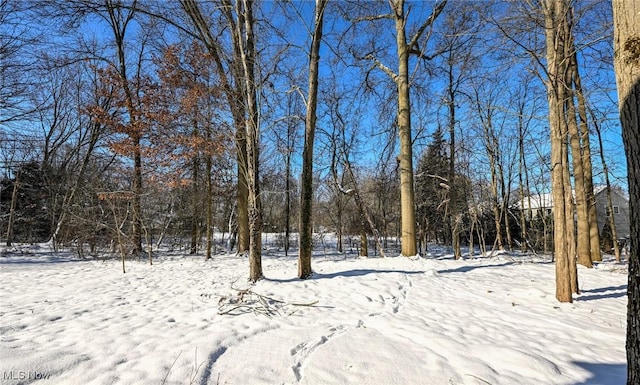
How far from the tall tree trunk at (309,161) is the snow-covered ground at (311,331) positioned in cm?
47

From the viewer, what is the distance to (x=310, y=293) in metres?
4.85

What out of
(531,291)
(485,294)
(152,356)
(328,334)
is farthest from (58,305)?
(531,291)

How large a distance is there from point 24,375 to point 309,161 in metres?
4.81

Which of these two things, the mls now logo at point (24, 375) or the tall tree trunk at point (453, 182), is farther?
the tall tree trunk at point (453, 182)

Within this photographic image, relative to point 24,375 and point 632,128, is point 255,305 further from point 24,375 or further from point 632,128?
point 632,128

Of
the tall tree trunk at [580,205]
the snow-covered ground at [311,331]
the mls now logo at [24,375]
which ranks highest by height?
the tall tree trunk at [580,205]

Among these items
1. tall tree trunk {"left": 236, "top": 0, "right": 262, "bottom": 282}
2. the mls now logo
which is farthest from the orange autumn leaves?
the mls now logo

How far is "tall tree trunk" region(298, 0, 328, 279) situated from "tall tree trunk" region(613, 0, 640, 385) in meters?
4.70

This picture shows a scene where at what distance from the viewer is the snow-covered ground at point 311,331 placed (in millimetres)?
2320

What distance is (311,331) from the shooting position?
129 inches

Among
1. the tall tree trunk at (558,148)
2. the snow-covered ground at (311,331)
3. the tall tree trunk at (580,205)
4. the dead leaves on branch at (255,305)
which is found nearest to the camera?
the snow-covered ground at (311,331)

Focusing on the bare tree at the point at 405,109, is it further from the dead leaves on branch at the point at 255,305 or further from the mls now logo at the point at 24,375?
the mls now logo at the point at 24,375

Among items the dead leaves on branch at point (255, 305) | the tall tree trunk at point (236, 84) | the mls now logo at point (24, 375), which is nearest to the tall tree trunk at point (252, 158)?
the tall tree trunk at point (236, 84)

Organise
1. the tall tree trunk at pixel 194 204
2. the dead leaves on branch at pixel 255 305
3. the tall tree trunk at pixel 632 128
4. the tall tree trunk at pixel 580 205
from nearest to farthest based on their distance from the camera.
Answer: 1. the tall tree trunk at pixel 632 128
2. the dead leaves on branch at pixel 255 305
3. the tall tree trunk at pixel 580 205
4. the tall tree trunk at pixel 194 204
